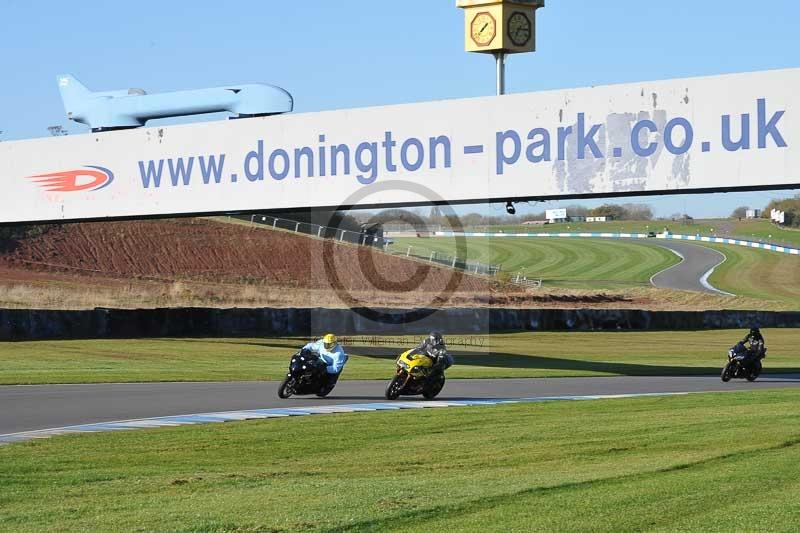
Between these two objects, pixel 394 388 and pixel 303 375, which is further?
pixel 303 375

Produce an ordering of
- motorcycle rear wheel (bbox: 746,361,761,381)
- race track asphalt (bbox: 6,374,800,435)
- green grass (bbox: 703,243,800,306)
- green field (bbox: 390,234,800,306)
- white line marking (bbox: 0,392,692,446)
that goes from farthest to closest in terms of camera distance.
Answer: green field (bbox: 390,234,800,306), green grass (bbox: 703,243,800,306), motorcycle rear wheel (bbox: 746,361,761,381), race track asphalt (bbox: 6,374,800,435), white line marking (bbox: 0,392,692,446)

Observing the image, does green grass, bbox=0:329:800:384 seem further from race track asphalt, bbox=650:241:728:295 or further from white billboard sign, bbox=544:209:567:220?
white billboard sign, bbox=544:209:567:220

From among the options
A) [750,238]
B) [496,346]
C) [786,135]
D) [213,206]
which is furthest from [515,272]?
[786,135]

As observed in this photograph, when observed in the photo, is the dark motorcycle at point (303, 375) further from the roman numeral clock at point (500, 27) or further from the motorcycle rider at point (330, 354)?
the roman numeral clock at point (500, 27)

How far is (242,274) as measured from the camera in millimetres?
75438

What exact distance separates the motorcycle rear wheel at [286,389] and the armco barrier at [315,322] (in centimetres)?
1861

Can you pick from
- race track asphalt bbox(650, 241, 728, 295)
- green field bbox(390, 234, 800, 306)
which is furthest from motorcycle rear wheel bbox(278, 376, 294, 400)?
race track asphalt bbox(650, 241, 728, 295)

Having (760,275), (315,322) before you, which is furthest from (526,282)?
(315,322)

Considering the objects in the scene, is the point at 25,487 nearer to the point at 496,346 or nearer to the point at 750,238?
the point at 496,346

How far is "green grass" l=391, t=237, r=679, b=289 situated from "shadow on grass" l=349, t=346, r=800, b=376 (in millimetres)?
46326

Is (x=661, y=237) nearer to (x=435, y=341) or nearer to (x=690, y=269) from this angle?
(x=690, y=269)

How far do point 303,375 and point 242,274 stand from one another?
53.1m

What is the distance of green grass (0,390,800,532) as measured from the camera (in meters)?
9.58

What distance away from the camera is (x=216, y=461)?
45.5ft
